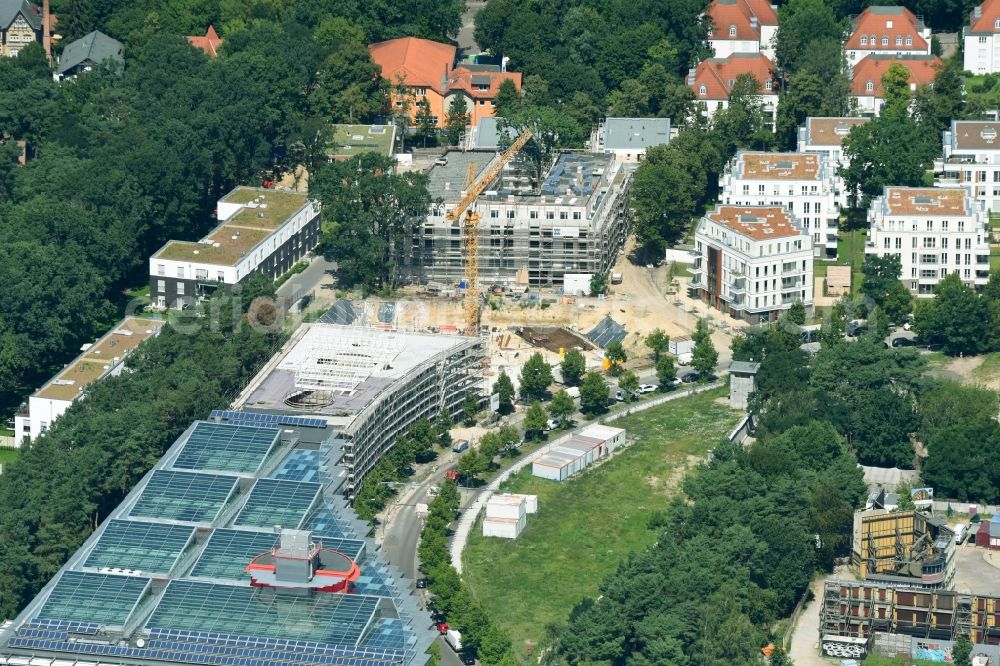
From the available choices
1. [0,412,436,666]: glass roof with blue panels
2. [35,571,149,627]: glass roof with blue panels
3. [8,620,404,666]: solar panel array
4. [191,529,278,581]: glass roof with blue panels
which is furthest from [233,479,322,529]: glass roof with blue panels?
[8,620,404,666]: solar panel array

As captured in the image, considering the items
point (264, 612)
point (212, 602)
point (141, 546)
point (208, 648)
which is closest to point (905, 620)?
point (264, 612)

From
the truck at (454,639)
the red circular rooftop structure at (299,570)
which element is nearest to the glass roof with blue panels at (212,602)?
the red circular rooftop structure at (299,570)

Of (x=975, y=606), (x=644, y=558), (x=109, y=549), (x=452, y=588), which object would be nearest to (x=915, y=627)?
(x=975, y=606)

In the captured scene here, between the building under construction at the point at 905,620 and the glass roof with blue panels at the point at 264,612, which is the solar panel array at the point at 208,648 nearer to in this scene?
the glass roof with blue panels at the point at 264,612

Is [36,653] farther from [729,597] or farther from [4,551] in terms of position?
[729,597]

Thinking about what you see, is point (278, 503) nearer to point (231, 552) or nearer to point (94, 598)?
point (231, 552)

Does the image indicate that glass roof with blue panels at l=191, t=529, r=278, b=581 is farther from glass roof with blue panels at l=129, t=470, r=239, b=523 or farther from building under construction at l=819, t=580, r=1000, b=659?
building under construction at l=819, t=580, r=1000, b=659
